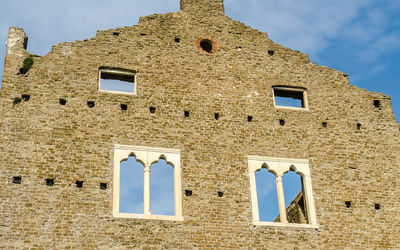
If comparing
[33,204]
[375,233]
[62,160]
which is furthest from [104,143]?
[375,233]

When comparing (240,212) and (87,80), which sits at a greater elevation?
(87,80)

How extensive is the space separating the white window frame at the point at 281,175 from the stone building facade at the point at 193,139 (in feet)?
0.15

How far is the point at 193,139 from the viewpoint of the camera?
1862cm

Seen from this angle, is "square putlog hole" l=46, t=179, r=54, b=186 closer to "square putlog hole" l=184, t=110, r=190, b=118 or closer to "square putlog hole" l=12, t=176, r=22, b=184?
"square putlog hole" l=12, t=176, r=22, b=184

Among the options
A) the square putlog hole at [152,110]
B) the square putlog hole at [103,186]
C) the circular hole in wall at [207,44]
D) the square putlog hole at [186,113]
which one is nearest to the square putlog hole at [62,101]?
the square putlog hole at [152,110]

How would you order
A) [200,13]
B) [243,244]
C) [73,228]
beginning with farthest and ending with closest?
[200,13]
[243,244]
[73,228]

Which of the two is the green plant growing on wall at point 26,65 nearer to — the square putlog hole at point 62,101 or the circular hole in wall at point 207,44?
the square putlog hole at point 62,101

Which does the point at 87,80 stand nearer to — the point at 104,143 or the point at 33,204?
the point at 104,143

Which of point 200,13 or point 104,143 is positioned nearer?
point 104,143

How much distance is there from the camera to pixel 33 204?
16.3 meters

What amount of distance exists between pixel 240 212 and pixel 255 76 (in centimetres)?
501

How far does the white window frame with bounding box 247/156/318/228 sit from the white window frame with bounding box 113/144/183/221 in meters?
2.24

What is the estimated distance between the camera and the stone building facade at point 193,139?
1667 cm

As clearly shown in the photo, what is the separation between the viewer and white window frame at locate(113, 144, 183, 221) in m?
17.0
